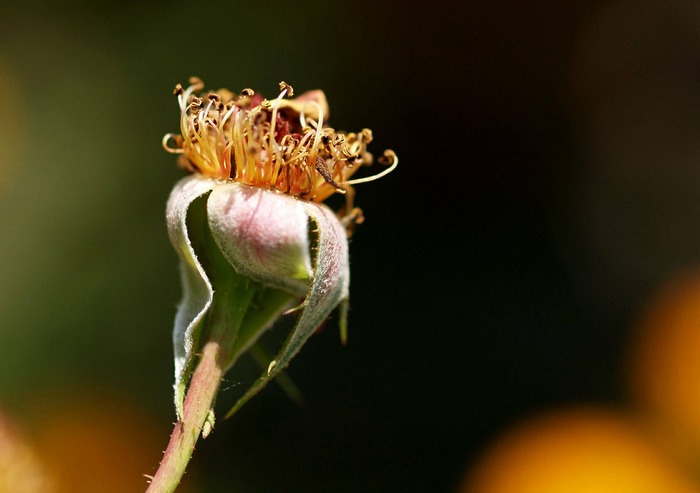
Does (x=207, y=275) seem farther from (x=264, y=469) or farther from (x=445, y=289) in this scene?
(x=445, y=289)

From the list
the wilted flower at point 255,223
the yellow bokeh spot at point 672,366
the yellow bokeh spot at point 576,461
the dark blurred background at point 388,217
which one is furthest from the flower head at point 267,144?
the yellow bokeh spot at point 672,366

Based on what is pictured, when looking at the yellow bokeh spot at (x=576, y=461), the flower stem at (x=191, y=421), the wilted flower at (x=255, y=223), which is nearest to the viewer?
the flower stem at (x=191, y=421)

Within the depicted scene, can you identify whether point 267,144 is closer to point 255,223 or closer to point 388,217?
point 255,223

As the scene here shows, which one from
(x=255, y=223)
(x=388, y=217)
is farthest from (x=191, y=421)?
(x=388, y=217)

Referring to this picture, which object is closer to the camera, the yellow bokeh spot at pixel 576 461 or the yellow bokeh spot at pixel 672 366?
the yellow bokeh spot at pixel 576 461

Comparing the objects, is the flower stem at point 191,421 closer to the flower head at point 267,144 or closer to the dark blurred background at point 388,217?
the flower head at point 267,144

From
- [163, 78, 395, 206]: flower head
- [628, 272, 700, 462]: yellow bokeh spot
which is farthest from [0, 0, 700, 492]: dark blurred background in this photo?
[163, 78, 395, 206]: flower head

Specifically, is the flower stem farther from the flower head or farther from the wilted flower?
the flower head
